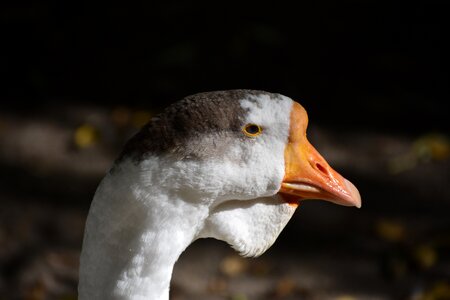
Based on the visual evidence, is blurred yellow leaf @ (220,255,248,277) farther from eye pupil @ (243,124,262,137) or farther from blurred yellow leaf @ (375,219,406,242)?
eye pupil @ (243,124,262,137)

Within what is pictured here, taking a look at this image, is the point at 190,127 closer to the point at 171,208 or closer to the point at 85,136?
the point at 171,208

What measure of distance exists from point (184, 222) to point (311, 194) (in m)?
0.37

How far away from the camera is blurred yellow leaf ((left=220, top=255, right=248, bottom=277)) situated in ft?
12.1

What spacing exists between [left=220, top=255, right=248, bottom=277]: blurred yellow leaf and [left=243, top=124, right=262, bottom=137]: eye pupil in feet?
6.85

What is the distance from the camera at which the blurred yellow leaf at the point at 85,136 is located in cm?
427

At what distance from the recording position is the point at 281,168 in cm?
177

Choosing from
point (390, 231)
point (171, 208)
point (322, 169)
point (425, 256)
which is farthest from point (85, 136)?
point (171, 208)

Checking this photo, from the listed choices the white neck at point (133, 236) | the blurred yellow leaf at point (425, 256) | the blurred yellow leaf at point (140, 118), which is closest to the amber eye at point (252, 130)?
the white neck at point (133, 236)

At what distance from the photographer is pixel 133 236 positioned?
1682 mm

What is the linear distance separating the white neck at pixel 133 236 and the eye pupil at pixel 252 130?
0.65 feet

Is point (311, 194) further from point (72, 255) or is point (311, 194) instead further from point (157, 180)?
point (72, 255)

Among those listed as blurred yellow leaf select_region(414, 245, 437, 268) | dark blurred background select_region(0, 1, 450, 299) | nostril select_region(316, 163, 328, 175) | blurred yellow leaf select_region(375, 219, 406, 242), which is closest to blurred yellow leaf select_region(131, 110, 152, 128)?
dark blurred background select_region(0, 1, 450, 299)

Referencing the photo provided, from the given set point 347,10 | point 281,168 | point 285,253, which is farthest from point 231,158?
point 347,10

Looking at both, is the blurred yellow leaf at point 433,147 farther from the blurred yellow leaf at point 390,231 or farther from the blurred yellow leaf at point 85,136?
the blurred yellow leaf at point 85,136
